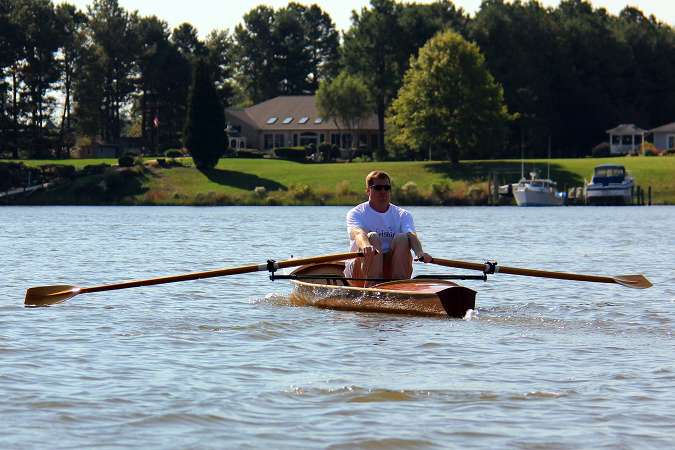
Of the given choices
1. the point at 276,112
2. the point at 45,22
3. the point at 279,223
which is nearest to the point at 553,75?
the point at 276,112

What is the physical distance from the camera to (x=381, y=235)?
18.5m

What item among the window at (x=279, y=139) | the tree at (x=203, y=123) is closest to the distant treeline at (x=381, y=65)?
the window at (x=279, y=139)

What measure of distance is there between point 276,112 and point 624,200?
172ft

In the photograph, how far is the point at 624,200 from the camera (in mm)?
84000

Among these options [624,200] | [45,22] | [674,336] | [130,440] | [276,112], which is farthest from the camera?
[276,112]

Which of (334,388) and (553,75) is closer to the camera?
(334,388)

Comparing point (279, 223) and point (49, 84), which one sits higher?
point (49, 84)

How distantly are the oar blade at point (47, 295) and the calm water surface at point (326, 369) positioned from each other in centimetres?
24

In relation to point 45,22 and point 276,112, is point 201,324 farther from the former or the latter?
point 276,112

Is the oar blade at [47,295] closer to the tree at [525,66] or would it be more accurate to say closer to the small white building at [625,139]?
the tree at [525,66]

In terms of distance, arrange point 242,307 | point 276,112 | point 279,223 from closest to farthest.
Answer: point 242,307
point 279,223
point 276,112

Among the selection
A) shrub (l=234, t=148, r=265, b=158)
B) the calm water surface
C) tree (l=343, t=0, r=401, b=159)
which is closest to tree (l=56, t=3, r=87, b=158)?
shrub (l=234, t=148, r=265, b=158)

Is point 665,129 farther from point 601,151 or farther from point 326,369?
point 326,369

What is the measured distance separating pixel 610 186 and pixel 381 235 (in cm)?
6538
